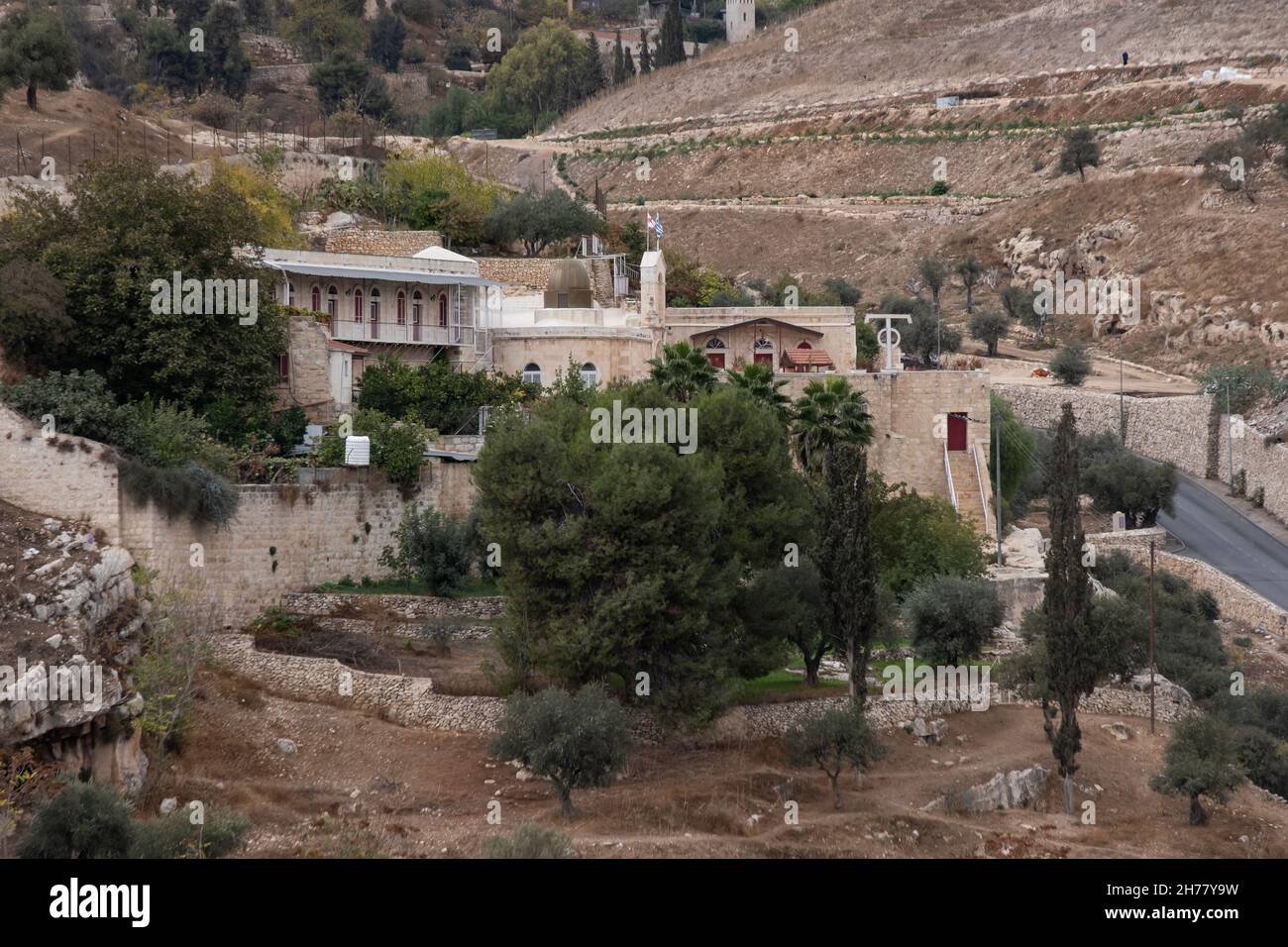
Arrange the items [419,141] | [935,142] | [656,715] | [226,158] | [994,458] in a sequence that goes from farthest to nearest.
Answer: [935,142], [419,141], [226,158], [994,458], [656,715]

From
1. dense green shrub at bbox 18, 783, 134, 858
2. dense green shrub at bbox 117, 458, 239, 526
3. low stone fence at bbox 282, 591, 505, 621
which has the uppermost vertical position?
dense green shrub at bbox 117, 458, 239, 526

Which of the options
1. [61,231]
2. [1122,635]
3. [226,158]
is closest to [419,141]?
[226,158]

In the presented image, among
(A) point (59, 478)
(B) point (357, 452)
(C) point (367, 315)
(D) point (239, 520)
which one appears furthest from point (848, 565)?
(C) point (367, 315)

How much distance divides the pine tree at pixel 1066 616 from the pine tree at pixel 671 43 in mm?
123810

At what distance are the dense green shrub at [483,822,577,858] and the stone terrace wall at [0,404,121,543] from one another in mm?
10936

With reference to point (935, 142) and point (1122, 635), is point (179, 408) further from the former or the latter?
point (935, 142)

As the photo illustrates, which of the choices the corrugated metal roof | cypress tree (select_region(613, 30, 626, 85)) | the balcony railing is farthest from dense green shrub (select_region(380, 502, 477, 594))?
cypress tree (select_region(613, 30, 626, 85))

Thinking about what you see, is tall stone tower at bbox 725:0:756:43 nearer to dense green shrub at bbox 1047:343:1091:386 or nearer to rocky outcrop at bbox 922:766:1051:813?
dense green shrub at bbox 1047:343:1091:386

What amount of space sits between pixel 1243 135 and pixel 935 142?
25583mm

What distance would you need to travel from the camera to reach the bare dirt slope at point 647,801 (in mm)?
27406

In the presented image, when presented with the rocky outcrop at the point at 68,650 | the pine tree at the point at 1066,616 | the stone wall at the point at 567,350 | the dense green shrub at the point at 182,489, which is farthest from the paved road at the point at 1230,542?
the rocky outcrop at the point at 68,650

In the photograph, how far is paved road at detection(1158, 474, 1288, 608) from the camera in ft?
172

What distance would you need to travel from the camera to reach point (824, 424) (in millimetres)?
38719

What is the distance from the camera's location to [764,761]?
31.5 meters
